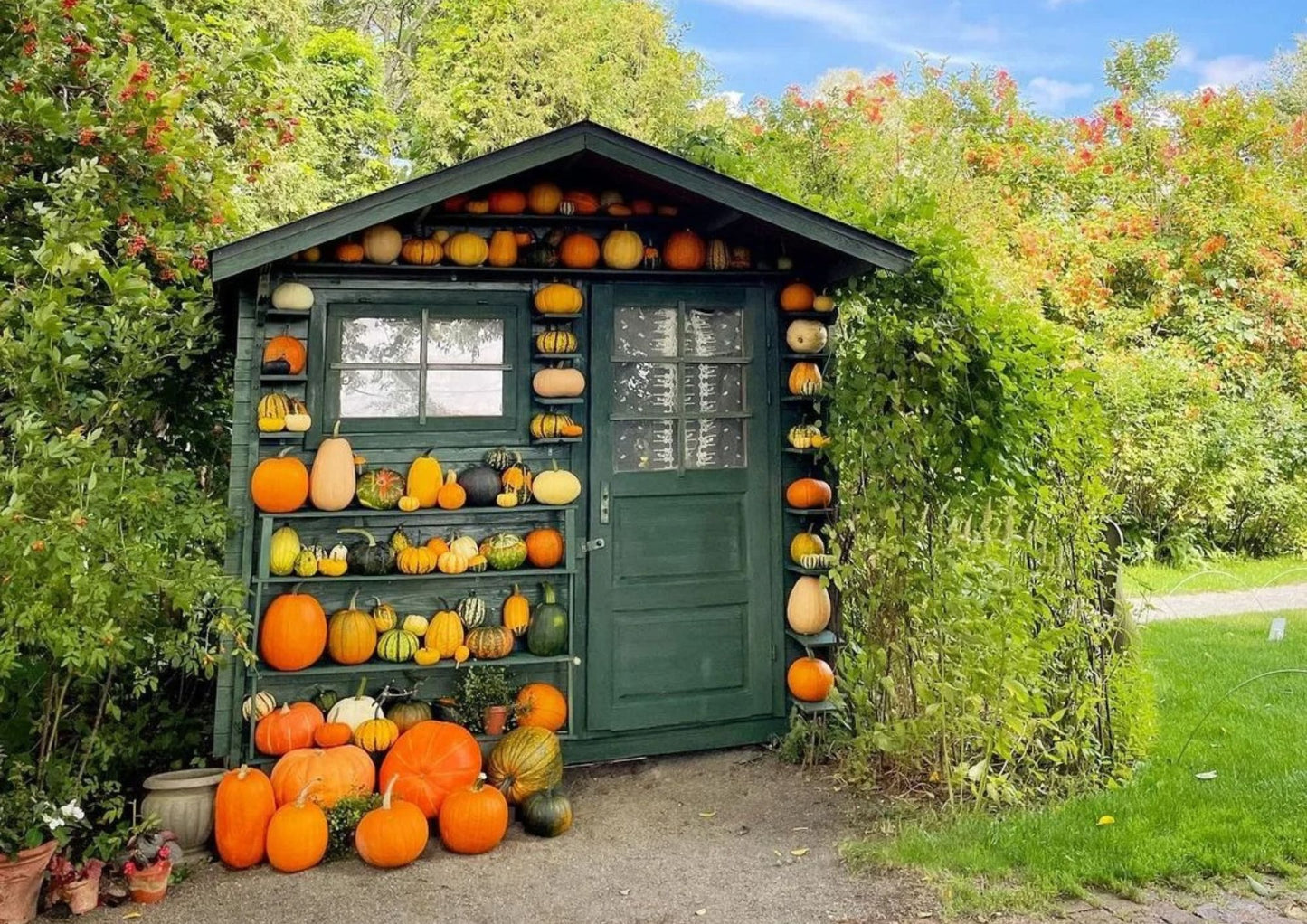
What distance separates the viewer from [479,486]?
3699mm

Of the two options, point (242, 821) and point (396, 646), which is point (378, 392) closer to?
point (396, 646)

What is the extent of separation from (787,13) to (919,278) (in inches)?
680

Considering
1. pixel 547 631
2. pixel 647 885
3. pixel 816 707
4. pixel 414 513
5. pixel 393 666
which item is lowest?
pixel 647 885

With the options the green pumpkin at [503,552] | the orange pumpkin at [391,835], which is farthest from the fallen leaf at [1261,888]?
the green pumpkin at [503,552]

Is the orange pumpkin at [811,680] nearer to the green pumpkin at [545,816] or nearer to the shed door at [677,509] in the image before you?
the shed door at [677,509]

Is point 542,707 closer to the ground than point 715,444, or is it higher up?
closer to the ground

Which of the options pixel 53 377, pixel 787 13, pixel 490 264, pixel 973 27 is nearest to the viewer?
pixel 53 377

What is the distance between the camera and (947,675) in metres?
3.38

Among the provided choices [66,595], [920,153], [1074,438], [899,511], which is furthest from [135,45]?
[920,153]

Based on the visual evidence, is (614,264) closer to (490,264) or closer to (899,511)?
(490,264)

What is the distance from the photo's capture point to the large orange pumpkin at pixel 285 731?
3336 millimetres

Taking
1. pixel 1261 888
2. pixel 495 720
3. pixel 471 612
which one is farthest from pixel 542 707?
pixel 1261 888

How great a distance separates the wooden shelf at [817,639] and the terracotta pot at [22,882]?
2871 mm

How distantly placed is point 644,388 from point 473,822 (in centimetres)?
197
